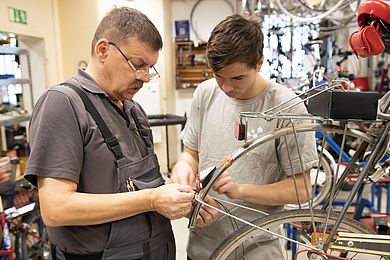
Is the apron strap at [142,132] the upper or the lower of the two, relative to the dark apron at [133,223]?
upper

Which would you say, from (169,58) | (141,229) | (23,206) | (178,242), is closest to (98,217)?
(141,229)

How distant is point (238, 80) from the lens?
1.04m

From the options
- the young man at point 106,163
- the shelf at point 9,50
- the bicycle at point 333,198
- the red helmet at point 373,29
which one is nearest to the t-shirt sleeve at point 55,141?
the young man at point 106,163

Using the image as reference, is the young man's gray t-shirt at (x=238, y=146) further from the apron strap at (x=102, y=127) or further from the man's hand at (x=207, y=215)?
the apron strap at (x=102, y=127)

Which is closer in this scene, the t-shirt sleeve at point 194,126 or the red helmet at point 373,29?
the red helmet at point 373,29

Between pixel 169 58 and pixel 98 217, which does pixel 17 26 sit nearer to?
pixel 169 58

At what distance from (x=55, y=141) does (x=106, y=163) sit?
142 millimetres

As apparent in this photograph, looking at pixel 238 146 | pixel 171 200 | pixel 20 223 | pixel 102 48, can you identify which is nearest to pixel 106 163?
pixel 171 200

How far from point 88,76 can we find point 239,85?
0.45 meters

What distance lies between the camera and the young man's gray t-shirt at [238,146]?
1.05 m

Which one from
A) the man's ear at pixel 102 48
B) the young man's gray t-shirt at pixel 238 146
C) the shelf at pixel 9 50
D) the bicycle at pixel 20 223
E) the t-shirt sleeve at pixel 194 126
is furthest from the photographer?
the shelf at pixel 9 50

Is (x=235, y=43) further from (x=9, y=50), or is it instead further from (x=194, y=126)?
(x=9, y=50)

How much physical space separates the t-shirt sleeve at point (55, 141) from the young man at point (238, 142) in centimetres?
40

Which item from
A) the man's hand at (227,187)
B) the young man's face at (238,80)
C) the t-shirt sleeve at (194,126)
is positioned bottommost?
the man's hand at (227,187)
